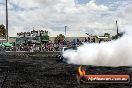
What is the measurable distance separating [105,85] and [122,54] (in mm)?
12441

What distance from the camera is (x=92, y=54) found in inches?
1277

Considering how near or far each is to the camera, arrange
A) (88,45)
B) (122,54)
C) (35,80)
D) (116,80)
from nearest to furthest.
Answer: (116,80)
(35,80)
(122,54)
(88,45)

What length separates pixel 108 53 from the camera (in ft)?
104

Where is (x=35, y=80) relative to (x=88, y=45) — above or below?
below

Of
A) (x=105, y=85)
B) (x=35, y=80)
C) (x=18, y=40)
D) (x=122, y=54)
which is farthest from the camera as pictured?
(x=18, y=40)

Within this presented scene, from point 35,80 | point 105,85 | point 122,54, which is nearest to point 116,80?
point 105,85

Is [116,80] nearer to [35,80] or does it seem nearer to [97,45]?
[35,80]

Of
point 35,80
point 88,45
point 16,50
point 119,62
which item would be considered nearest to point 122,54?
point 119,62

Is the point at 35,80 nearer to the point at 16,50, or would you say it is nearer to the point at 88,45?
the point at 88,45

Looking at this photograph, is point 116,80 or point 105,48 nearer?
point 116,80

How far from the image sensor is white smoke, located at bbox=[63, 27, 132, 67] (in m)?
31.1

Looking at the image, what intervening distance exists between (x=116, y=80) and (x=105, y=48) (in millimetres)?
18847

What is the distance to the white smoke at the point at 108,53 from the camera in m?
31.1

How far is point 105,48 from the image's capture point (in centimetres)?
3159
